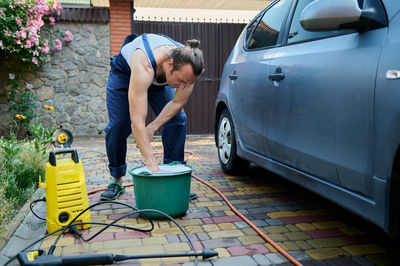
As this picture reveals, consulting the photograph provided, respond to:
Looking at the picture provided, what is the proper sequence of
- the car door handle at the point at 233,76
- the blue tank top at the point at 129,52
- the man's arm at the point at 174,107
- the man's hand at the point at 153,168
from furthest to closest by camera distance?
the car door handle at the point at 233,76 < the man's arm at the point at 174,107 < the blue tank top at the point at 129,52 < the man's hand at the point at 153,168

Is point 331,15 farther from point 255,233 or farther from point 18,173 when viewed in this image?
point 18,173

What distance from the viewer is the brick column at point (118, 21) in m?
8.66

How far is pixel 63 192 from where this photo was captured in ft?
8.79

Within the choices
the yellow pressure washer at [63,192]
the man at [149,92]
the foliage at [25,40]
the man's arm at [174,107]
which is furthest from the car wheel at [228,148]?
the foliage at [25,40]

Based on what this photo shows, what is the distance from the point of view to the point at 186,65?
9.18ft

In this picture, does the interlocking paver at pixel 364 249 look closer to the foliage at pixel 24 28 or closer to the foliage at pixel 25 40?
the foliage at pixel 25 40

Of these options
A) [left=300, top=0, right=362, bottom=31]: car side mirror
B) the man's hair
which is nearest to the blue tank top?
the man's hair

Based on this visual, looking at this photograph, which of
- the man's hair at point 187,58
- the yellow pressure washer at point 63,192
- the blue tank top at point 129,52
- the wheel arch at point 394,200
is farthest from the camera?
the blue tank top at point 129,52

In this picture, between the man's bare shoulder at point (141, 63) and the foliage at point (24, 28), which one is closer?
the man's bare shoulder at point (141, 63)

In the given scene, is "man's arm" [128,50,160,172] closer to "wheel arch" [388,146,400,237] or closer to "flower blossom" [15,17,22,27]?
"wheel arch" [388,146,400,237]

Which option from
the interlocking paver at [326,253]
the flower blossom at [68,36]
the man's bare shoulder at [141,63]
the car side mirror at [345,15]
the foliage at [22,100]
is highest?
the flower blossom at [68,36]

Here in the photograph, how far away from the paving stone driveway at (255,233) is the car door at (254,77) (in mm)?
531

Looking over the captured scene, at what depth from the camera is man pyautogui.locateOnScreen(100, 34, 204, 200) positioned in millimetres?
2857

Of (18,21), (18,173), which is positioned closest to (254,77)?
(18,173)
